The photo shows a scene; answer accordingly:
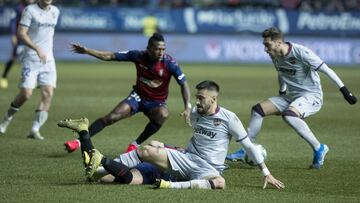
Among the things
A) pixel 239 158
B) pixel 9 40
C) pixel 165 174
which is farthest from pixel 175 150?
pixel 9 40

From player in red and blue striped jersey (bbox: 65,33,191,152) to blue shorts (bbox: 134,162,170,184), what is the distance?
2.04 metres

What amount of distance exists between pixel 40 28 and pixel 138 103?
313 centimetres

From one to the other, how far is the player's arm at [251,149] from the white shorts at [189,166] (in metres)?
0.48

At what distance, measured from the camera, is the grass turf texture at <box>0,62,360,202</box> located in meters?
9.43

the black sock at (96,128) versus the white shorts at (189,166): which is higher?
the white shorts at (189,166)

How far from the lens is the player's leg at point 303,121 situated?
11891 mm

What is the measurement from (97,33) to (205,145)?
27.3 meters

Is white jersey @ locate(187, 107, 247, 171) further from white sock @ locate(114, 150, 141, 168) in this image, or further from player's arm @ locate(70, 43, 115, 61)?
player's arm @ locate(70, 43, 115, 61)

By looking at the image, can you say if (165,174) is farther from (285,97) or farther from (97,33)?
(97,33)

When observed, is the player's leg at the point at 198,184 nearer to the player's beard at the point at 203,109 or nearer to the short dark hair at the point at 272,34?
the player's beard at the point at 203,109

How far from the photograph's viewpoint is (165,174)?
10.2 meters

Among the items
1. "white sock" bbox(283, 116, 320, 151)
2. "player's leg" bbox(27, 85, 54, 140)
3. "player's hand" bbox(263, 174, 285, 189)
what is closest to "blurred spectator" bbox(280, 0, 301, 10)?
"player's leg" bbox(27, 85, 54, 140)

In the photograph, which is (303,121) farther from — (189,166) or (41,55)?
(41,55)

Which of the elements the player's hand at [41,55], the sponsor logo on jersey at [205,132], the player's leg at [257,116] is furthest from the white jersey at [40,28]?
the sponsor logo on jersey at [205,132]
